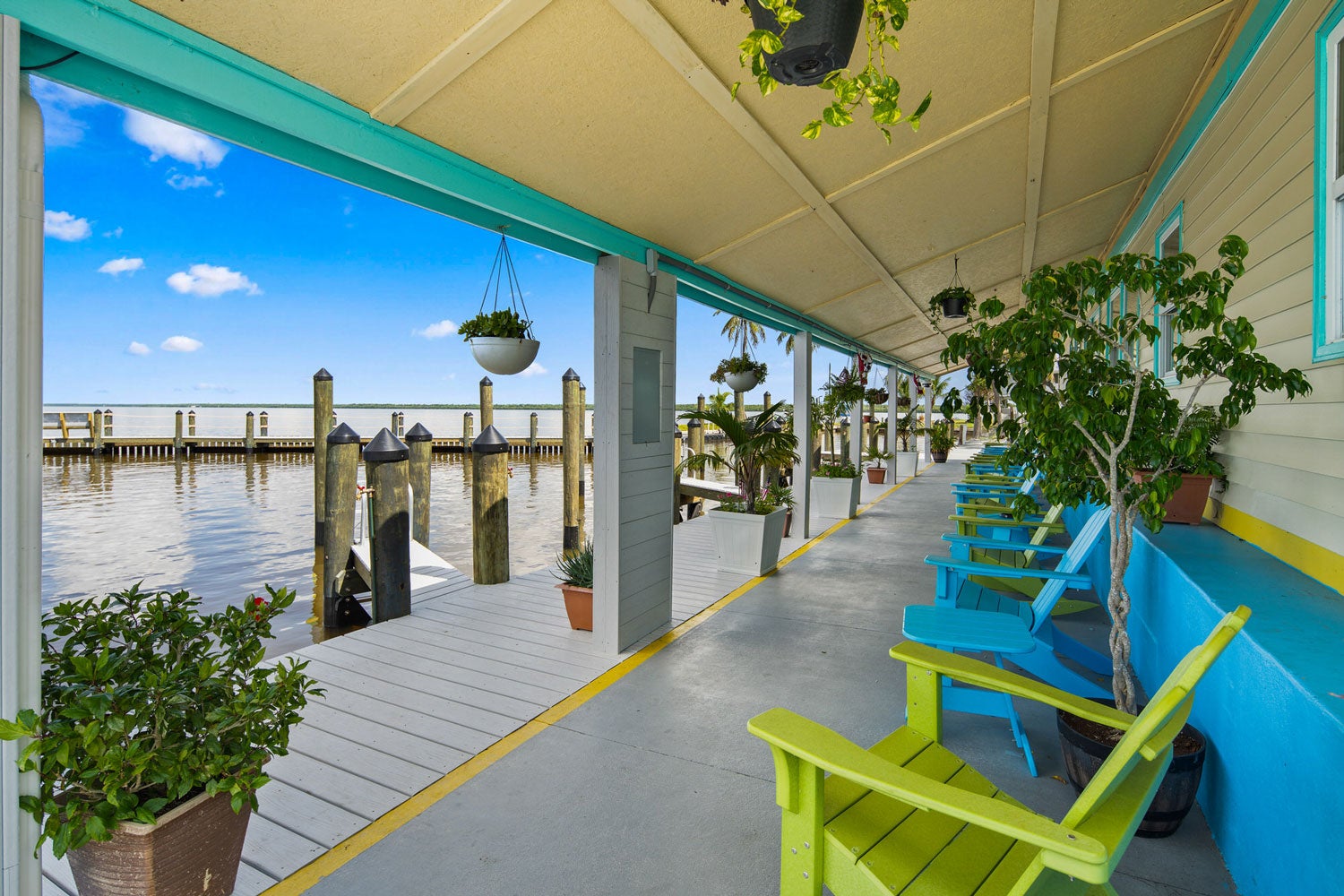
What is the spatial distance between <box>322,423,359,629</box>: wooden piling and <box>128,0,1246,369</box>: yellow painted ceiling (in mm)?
3494

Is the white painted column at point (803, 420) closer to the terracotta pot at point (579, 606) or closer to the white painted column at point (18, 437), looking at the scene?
the terracotta pot at point (579, 606)

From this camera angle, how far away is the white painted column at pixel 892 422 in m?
12.2

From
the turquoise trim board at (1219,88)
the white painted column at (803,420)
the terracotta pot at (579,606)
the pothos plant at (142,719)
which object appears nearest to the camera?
the pothos plant at (142,719)

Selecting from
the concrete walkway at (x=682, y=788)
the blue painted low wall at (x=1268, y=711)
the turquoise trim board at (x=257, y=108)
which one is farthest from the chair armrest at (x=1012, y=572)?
the turquoise trim board at (x=257, y=108)

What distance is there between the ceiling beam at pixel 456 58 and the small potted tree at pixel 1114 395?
186 centimetres

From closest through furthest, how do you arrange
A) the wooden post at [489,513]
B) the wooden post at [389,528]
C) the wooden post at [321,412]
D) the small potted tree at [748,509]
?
the wooden post at [389,528] < the wooden post at [489,513] < the small potted tree at [748,509] < the wooden post at [321,412]

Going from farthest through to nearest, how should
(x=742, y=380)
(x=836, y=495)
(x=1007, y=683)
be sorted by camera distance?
(x=836, y=495), (x=742, y=380), (x=1007, y=683)

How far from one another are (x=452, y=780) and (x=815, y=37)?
2680mm

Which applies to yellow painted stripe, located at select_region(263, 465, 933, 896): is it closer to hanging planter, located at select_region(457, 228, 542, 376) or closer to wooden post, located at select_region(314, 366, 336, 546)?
hanging planter, located at select_region(457, 228, 542, 376)

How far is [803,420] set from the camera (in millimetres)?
7137

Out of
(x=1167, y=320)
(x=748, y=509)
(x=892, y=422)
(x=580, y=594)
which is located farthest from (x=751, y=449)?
(x=892, y=422)

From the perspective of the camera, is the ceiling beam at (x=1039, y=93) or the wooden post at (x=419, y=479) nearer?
the ceiling beam at (x=1039, y=93)

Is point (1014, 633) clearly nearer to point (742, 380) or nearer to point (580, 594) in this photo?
point (580, 594)

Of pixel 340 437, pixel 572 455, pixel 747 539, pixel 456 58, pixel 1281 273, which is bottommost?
pixel 747 539
